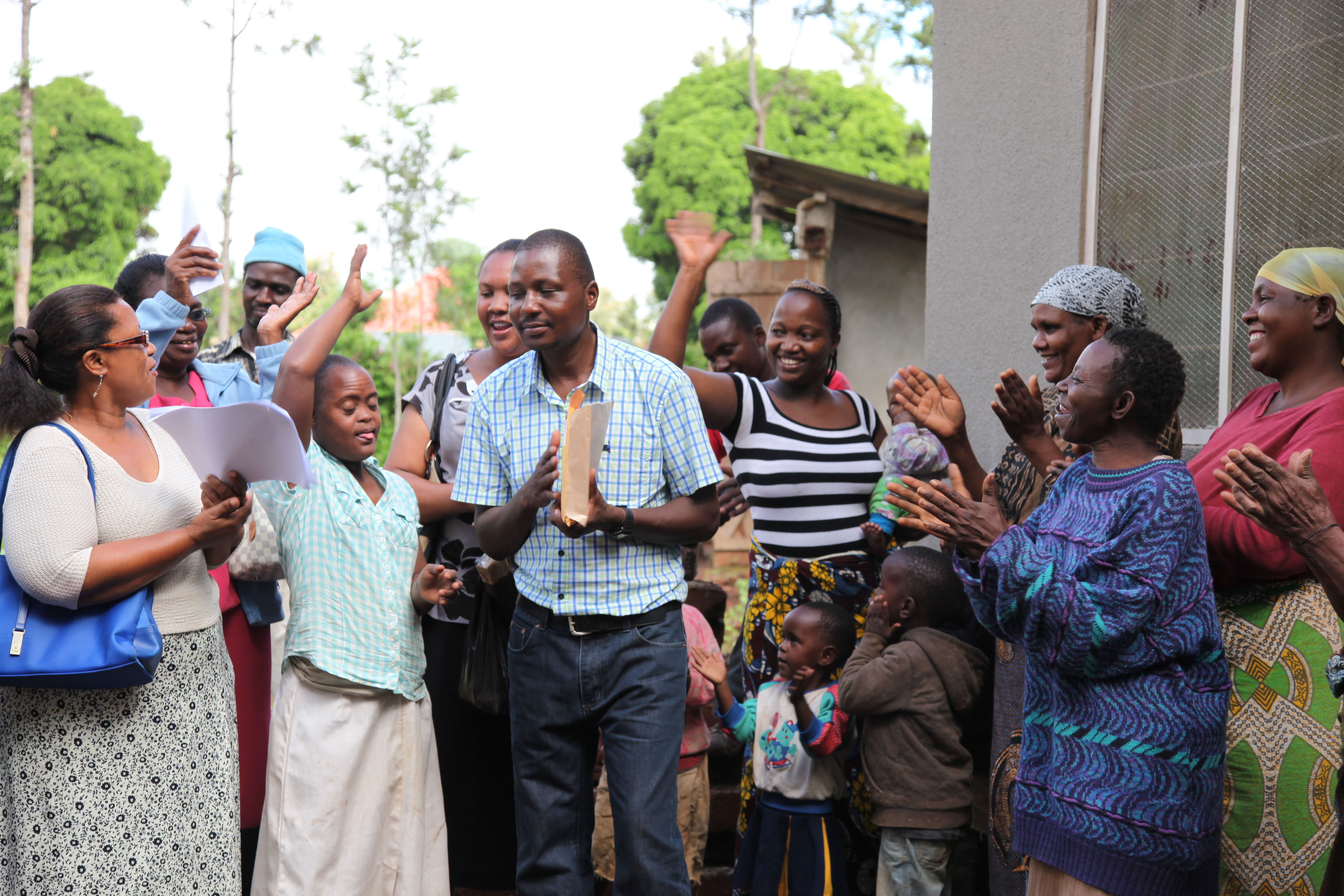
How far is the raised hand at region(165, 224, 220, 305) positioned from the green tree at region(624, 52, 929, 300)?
763 inches

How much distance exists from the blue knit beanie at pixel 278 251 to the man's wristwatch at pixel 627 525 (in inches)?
78.9

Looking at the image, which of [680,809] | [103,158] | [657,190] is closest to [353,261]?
[680,809]

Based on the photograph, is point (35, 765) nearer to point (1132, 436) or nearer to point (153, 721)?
point (153, 721)

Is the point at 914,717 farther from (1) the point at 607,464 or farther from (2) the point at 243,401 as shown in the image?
(2) the point at 243,401

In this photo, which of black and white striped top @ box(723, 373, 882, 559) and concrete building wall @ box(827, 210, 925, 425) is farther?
concrete building wall @ box(827, 210, 925, 425)

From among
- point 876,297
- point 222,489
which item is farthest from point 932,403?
point 876,297

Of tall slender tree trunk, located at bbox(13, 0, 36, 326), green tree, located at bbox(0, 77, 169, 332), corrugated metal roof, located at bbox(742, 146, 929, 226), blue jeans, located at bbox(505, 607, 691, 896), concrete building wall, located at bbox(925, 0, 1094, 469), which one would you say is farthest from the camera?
green tree, located at bbox(0, 77, 169, 332)

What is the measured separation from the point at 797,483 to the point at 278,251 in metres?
2.29

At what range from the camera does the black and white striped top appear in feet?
13.6

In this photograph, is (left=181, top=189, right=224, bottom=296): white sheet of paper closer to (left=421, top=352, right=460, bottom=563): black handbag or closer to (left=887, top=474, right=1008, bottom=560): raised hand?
(left=421, top=352, right=460, bottom=563): black handbag

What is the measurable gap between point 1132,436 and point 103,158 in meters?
17.6

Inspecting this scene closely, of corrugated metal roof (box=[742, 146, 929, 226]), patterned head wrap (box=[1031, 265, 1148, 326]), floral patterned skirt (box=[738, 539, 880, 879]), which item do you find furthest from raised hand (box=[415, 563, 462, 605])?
corrugated metal roof (box=[742, 146, 929, 226])

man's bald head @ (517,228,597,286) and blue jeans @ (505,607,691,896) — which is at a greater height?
man's bald head @ (517,228,597,286)

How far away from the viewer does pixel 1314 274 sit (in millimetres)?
2994
